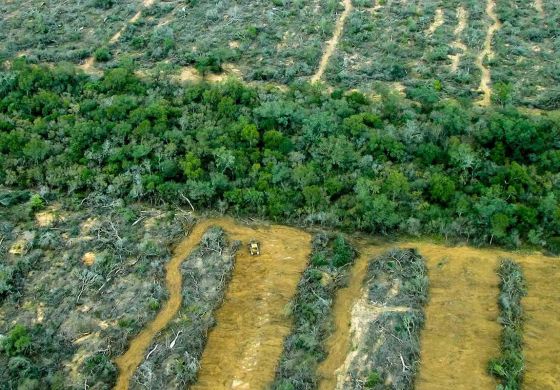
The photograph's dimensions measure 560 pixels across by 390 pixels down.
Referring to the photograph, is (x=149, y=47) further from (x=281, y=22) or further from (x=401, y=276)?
(x=401, y=276)

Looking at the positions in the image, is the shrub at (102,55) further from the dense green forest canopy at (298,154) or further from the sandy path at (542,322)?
the sandy path at (542,322)

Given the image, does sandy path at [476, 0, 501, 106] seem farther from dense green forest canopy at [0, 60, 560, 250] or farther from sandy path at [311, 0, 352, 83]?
sandy path at [311, 0, 352, 83]

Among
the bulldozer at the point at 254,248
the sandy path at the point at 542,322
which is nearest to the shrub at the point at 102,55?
the bulldozer at the point at 254,248

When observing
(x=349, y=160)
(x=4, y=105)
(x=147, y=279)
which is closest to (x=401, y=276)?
(x=349, y=160)

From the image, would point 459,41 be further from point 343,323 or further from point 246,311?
point 246,311

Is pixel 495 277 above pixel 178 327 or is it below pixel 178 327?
below

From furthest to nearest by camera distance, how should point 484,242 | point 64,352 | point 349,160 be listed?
1. point 349,160
2. point 484,242
3. point 64,352

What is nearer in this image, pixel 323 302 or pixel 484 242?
pixel 323 302

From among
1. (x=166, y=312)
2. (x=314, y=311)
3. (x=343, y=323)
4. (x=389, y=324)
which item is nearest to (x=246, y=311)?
(x=314, y=311)

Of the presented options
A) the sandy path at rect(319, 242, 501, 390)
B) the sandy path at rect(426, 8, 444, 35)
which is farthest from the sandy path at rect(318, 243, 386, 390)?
the sandy path at rect(426, 8, 444, 35)
